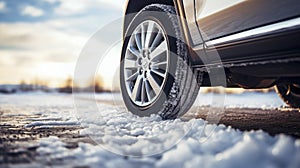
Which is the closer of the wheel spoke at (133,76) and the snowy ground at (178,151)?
the snowy ground at (178,151)

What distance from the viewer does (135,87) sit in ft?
10.0

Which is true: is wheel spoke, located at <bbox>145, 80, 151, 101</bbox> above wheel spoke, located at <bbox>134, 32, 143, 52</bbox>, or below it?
below

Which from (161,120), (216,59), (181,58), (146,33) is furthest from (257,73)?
(146,33)

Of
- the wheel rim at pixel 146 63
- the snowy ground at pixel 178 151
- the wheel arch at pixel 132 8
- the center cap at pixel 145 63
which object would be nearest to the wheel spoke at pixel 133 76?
the wheel rim at pixel 146 63

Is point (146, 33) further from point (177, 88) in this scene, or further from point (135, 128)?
point (135, 128)

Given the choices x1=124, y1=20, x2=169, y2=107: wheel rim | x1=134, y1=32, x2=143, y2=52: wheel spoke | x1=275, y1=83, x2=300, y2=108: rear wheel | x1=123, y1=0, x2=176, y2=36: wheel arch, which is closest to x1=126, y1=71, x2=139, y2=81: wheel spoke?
x1=124, y1=20, x2=169, y2=107: wheel rim

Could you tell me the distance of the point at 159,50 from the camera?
274 centimetres

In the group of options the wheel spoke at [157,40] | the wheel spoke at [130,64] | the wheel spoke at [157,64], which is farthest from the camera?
the wheel spoke at [130,64]

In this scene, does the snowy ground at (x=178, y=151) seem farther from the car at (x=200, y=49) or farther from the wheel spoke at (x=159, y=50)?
the wheel spoke at (x=159, y=50)

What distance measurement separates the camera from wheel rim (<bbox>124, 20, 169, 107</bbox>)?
272 centimetres

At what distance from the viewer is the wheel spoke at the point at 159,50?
2662 millimetres

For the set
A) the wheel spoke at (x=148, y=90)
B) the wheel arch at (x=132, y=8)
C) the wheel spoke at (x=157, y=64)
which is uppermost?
the wheel arch at (x=132, y=8)

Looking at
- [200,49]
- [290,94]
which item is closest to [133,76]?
[200,49]

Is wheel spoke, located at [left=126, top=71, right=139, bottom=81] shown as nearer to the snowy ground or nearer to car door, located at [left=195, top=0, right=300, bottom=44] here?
car door, located at [left=195, top=0, right=300, bottom=44]
